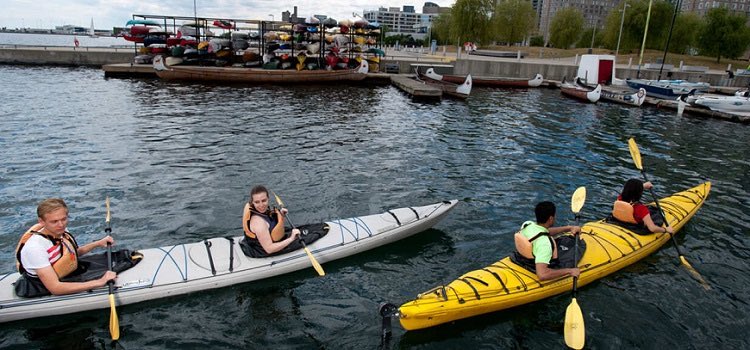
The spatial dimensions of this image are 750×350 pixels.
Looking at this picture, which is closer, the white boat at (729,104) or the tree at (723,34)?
the white boat at (729,104)

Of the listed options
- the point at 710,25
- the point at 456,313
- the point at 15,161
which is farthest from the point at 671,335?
the point at 710,25

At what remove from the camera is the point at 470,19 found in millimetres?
60688

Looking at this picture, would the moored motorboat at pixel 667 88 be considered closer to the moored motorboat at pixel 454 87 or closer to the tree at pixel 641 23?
the moored motorboat at pixel 454 87

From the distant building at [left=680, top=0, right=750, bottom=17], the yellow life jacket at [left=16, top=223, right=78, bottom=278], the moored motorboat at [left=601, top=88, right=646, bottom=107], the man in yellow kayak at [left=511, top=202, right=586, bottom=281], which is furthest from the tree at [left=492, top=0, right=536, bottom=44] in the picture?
the distant building at [left=680, top=0, right=750, bottom=17]

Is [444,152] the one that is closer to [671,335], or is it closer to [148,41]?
[671,335]

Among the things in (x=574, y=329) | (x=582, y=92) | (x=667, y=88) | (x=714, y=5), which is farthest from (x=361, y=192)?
(x=714, y=5)

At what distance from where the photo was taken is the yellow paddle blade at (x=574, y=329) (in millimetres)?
5996

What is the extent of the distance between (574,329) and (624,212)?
400cm

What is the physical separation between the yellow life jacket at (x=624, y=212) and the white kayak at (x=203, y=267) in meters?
3.87

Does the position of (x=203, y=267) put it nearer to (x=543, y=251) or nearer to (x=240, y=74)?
(x=543, y=251)

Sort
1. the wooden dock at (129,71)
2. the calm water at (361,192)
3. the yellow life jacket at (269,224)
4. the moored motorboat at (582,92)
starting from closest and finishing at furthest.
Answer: the calm water at (361,192) → the yellow life jacket at (269,224) → the moored motorboat at (582,92) → the wooden dock at (129,71)

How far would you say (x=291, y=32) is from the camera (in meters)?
36.4

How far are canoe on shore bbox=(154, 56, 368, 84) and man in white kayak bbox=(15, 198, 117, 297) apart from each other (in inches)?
1141

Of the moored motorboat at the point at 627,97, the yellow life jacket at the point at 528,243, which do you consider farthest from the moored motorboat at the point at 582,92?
the yellow life jacket at the point at 528,243
